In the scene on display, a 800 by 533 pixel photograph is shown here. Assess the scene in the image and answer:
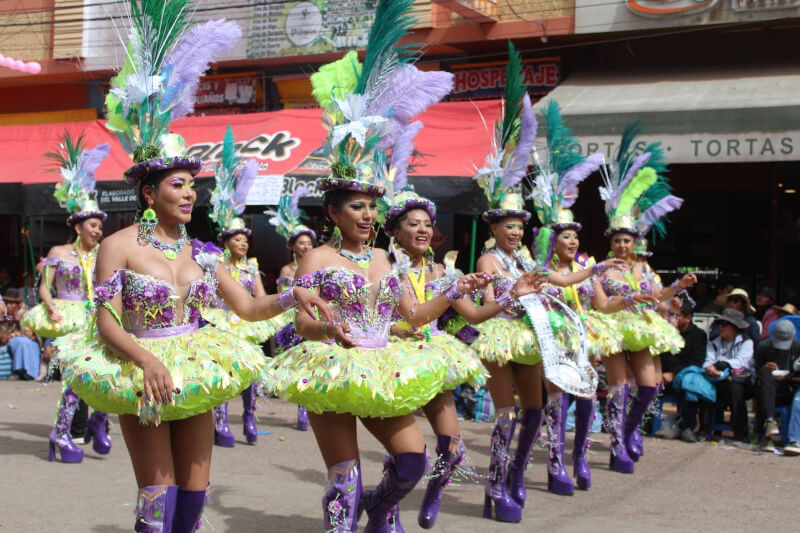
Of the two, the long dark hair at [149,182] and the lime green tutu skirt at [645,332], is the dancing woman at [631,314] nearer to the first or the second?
the lime green tutu skirt at [645,332]

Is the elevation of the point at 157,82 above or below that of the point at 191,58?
below

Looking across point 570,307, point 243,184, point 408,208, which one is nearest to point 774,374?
point 570,307

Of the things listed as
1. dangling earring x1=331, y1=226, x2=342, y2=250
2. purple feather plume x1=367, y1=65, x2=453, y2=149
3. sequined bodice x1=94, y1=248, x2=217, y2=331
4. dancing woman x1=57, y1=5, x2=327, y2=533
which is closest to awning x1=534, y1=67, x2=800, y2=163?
purple feather plume x1=367, y1=65, x2=453, y2=149

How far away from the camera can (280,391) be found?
16.0ft

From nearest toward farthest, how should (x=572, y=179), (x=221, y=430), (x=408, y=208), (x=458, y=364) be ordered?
(x=458, y=364) → (x=408, y=208) → (x=572, y=179) → (x=221, y=430)

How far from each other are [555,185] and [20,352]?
10428 millimetres

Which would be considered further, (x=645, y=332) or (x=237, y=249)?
(x=237, y=249)

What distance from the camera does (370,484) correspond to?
306 inches

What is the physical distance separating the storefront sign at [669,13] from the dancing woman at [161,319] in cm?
1090

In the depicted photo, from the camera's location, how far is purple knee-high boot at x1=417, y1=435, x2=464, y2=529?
6.11 metres

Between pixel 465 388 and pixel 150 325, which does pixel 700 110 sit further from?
pixel 150 325

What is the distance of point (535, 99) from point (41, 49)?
1096cm

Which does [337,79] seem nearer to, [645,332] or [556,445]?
[556,445]

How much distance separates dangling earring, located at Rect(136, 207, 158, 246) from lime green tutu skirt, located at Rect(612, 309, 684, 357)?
17.9 ft
